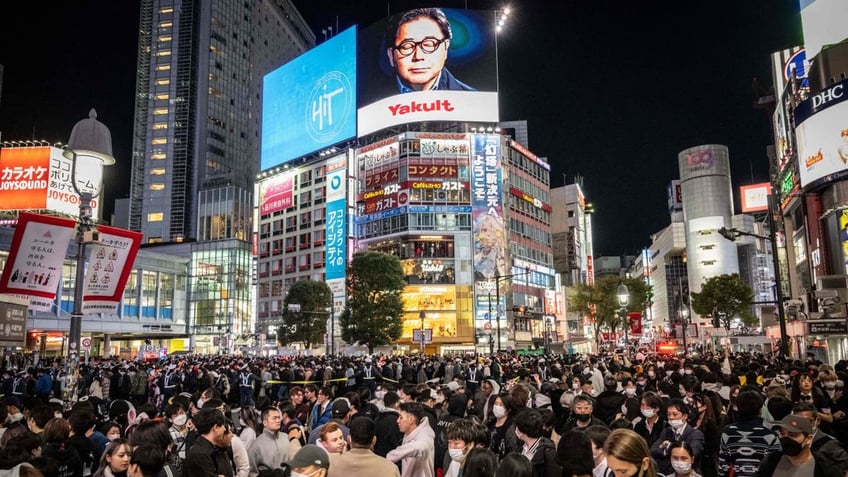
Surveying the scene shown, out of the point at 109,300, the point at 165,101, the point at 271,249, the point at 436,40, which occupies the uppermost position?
the point at 165,101

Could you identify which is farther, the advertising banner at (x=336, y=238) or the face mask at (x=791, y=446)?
the advertising banner at (x=336, y=238)

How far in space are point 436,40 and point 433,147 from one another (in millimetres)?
14081

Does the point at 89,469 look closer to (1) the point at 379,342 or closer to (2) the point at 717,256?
(1) the point at 379,342

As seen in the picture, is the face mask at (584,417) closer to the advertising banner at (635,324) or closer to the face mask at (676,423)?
the face mask at (676,423)

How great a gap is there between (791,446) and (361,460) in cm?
346

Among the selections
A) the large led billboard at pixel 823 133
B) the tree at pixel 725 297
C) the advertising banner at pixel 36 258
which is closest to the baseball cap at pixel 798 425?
the advertising banner at pixel 36 258

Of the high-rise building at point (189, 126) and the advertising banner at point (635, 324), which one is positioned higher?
the high-rise building at point (189, 126)

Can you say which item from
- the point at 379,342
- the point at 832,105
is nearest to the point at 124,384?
the point at 379,342

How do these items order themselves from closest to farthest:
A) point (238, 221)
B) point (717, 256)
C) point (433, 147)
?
point (433, 147)
point (238, 221)
point (717, 256)

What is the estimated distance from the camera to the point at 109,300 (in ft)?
46.3

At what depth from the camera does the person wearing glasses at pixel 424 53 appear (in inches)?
2982

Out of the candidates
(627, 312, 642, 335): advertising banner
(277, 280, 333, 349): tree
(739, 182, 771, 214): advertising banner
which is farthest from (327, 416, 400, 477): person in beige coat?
(739, 182, 771, 214): advertising banner

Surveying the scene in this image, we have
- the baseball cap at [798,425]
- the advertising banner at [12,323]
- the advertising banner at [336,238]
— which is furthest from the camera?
the advertising banner at [336,238]

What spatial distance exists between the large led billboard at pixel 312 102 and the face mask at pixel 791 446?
75.6 meters
